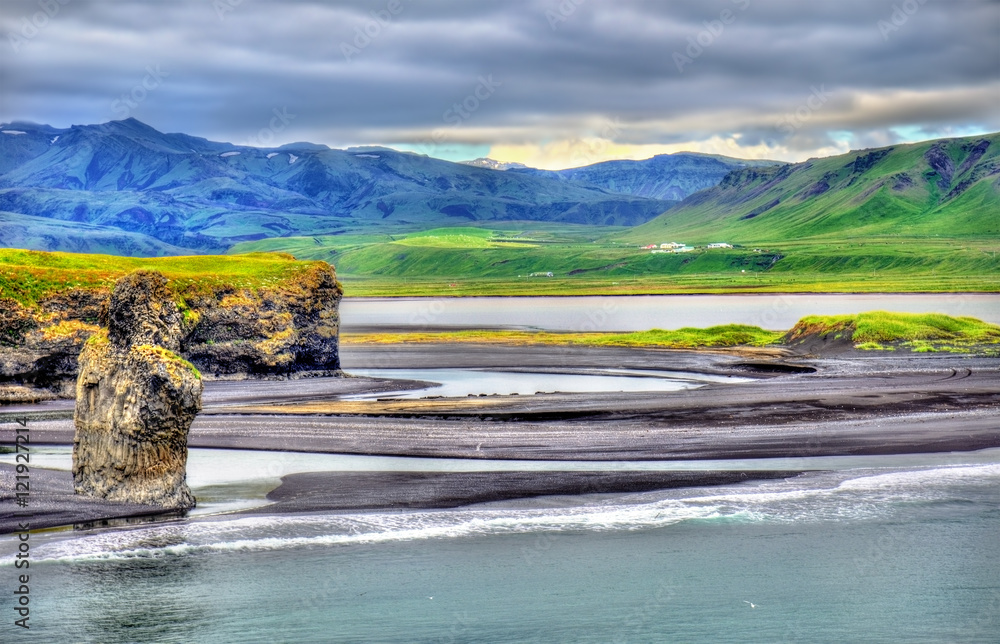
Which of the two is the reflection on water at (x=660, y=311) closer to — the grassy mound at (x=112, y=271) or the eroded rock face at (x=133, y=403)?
the grassy mound at (x=112, y=271)

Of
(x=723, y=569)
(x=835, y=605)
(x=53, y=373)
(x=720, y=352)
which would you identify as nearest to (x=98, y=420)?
(x=723, y=569)

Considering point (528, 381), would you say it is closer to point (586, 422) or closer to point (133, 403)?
point (586, 422)

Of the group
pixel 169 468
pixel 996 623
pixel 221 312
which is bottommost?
pixel 996 623

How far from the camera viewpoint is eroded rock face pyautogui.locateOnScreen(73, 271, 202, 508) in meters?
31.8

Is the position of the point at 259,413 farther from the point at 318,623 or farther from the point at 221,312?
the point at 318,623

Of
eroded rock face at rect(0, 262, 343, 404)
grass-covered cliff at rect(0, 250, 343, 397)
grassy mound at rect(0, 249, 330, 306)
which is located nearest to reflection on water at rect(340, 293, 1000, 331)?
grassy mound at rect(0, 249, 330, 306)

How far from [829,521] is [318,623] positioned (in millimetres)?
18252

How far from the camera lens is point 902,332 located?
88750 millimetres

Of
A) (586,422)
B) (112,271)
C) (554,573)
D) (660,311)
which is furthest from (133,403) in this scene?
(660,311)

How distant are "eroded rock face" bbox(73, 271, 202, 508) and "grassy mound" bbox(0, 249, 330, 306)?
33.6 metres

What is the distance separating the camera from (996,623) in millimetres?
25078

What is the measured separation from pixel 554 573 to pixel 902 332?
69.3m

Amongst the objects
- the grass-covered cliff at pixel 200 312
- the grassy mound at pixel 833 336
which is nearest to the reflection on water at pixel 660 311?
the grassy mound at pixel 833 336

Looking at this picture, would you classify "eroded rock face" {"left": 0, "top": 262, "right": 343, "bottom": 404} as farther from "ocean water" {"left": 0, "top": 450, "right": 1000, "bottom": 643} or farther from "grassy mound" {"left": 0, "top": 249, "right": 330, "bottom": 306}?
"ocean water" {"left": 0, "top": 450, "right": 1000, "bottom": 643}
